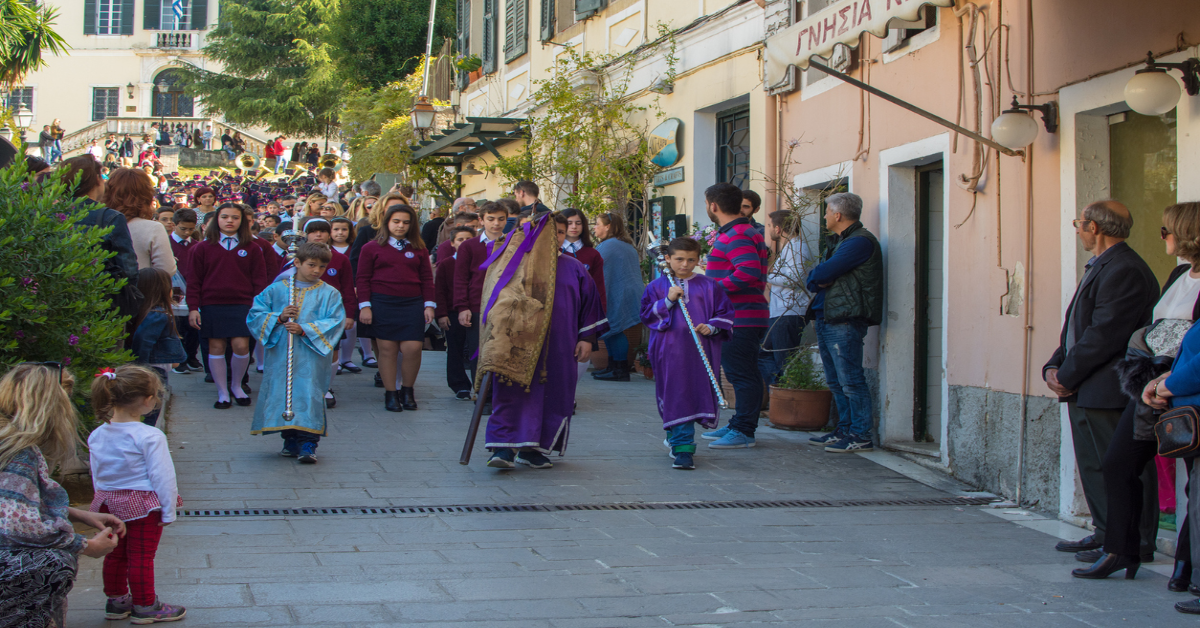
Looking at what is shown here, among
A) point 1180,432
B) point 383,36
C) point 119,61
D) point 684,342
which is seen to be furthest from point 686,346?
point 119,61

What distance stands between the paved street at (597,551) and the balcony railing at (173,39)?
6029 cm

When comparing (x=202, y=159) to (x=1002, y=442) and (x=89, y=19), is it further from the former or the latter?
(x=1002, y=442)

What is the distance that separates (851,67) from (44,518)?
709 centimetres

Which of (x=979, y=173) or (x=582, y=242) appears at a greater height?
(x=979, y=173)

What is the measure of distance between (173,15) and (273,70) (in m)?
20.5

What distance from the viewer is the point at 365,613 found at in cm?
430

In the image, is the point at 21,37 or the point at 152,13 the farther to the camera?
the point at 152,13

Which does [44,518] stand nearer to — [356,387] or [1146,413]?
[1146,413]

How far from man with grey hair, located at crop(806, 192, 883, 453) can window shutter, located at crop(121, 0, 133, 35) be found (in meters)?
62.6

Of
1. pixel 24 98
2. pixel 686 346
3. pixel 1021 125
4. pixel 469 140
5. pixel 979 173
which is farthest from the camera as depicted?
Answer: pixel 24 98

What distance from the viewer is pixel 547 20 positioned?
53.5ft

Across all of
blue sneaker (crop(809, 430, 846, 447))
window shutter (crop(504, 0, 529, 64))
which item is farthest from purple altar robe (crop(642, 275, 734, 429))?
window shutter (crop(504, 0, 529, 64))

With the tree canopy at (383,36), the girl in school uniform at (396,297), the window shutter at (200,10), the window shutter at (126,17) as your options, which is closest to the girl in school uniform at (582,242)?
the girl in school uniform at (396,297)

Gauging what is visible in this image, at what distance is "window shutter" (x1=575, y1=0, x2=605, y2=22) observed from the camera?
14.7m
